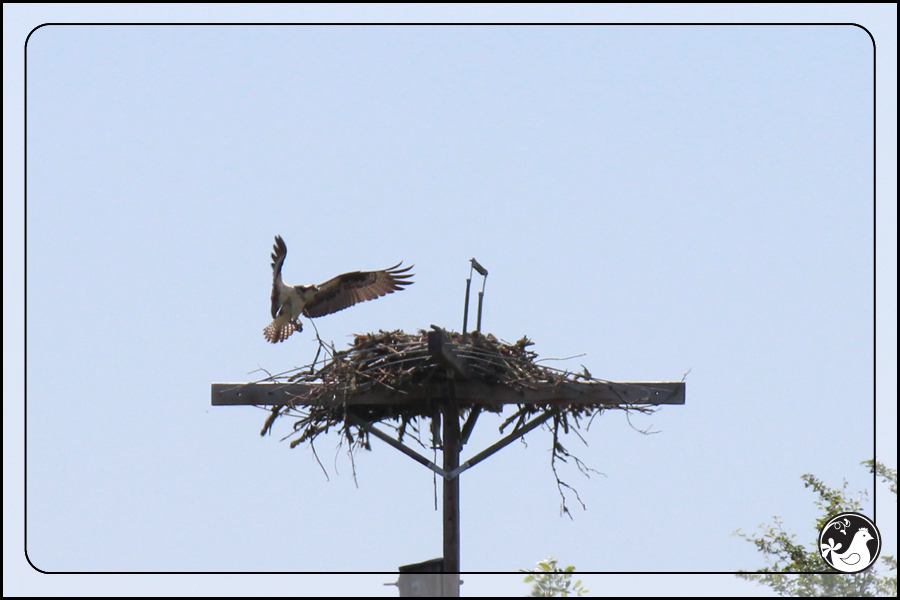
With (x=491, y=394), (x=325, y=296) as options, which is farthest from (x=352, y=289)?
(x=491, y=394)

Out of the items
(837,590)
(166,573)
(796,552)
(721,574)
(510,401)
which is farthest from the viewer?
(796,552)

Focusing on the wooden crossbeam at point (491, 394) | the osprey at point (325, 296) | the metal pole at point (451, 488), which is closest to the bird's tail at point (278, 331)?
the osprey at point (325, 296)

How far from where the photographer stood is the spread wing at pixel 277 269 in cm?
900

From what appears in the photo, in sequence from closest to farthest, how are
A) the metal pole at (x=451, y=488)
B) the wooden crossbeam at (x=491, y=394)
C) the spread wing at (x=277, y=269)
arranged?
the metal pole at (x=451, y=488), the wooden crossbeam at (x=491, y=394), the spread wing at (x=277, y=269)

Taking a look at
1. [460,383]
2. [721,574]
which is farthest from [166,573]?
[721,574]

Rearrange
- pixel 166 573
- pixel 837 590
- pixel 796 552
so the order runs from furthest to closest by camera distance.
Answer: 1. pixel 796 552
2. pixel 837 590
3. pixel 166 573

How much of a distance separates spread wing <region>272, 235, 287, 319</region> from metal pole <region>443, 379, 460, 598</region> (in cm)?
209

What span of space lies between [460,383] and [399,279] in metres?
2.29

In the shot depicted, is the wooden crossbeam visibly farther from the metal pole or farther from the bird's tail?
the bird's tail

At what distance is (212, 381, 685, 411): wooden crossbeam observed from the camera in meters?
7.43

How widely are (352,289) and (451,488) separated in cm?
A: 261

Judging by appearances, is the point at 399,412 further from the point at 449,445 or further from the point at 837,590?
the point at 837,590

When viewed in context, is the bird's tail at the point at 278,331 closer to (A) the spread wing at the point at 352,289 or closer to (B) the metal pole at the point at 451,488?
(A) the spread wing at the point at 352,289

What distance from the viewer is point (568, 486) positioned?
7.60 m
